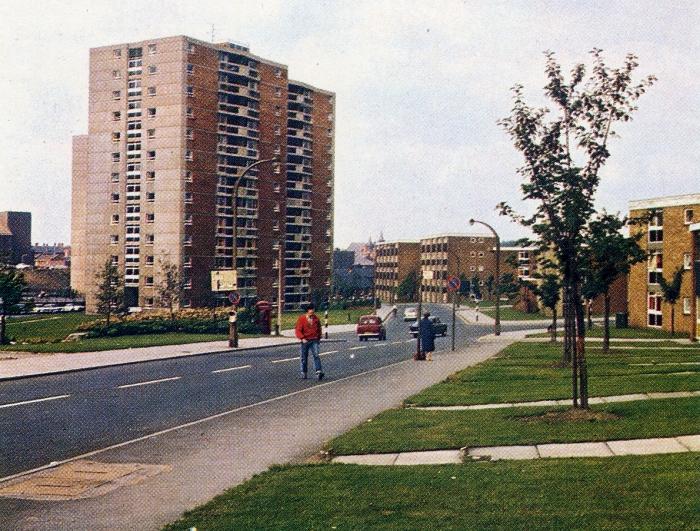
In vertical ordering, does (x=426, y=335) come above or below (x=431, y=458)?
above

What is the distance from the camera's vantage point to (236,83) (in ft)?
302

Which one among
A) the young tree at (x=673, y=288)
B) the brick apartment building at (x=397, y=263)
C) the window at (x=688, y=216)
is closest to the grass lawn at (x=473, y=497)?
the young tree at (x=673, y=288)

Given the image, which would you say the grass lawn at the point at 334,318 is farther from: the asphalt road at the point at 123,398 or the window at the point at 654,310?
the asphalt road at the point at 123,398

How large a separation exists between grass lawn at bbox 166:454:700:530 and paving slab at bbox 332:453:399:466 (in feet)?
1.42

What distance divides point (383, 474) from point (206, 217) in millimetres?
82350

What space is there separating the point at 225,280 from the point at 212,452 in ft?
66.4

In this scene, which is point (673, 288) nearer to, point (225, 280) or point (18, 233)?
point (225, 280)

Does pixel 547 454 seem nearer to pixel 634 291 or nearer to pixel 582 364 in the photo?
pixel 582 364

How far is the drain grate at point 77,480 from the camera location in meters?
7.64

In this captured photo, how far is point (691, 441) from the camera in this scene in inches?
342

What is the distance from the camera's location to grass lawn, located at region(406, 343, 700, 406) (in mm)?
13727

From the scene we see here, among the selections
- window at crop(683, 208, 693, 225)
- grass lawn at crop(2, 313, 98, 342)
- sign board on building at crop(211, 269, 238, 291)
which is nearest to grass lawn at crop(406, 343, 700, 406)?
sign board on building at crop(211, 269, 238, 291)

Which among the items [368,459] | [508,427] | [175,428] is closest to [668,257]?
[508,427]

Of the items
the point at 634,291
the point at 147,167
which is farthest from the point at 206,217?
the point at 634,291
